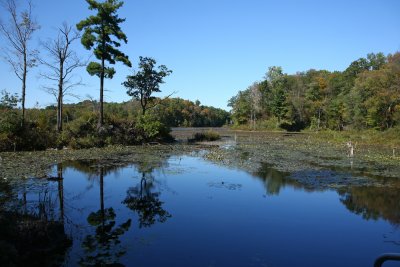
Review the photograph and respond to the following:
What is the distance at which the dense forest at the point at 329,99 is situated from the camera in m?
48.0

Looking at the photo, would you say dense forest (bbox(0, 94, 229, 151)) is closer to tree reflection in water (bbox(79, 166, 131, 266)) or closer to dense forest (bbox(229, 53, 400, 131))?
tree reflection in water (bbox(79, 166, 131, 266))

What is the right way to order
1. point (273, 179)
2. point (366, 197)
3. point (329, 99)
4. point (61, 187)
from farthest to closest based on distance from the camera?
point (329, 99) → point (273, 179) → point (61, 187) → point (366, 197)

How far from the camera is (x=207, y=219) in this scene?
9711mm

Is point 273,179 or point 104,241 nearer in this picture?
point 104,241

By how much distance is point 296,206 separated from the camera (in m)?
11.4

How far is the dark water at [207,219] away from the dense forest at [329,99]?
126 feet

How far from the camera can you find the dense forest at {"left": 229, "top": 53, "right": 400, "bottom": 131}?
48.0 meters

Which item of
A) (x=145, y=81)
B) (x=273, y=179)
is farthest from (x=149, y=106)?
(x=273, y=179)

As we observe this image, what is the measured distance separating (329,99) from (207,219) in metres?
69.5

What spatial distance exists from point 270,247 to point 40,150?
68.2 feet

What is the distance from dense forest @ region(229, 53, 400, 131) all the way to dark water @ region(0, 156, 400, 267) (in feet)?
126

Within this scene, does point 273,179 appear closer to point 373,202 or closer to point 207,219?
point 373,202

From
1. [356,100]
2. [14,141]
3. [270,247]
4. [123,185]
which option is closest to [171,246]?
[270,247]

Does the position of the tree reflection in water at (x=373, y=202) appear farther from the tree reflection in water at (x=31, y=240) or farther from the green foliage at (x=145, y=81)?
the green foliage at (x=145, y=81)
